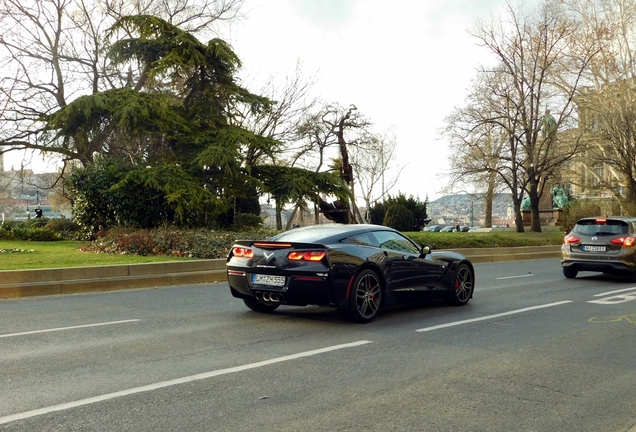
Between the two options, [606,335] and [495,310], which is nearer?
[606,335]

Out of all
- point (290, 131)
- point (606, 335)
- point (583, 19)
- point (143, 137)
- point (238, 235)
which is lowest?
point (606, 335)

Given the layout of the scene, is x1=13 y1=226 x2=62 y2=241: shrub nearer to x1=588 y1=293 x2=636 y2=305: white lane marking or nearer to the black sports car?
the black sports car

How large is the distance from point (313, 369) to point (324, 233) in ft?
10.7

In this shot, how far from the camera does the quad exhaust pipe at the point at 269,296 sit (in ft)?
28.0

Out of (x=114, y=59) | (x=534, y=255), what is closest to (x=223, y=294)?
(x=114, y=59)

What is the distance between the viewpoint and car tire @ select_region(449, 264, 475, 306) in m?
10.6

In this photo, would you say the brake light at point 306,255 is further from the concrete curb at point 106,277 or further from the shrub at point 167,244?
the shrub at point 167,244

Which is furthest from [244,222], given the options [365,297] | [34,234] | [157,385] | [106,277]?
[157,385]

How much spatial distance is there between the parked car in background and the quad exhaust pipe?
32.5ft

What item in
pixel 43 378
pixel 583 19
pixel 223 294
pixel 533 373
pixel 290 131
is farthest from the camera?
pixel 583 19

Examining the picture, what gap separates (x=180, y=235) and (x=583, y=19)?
35712mm

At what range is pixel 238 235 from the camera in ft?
65.3

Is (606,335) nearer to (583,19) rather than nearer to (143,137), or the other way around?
(143,137)

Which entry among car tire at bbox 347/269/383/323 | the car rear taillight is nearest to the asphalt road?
car tire at bbox 347/269/383/323
